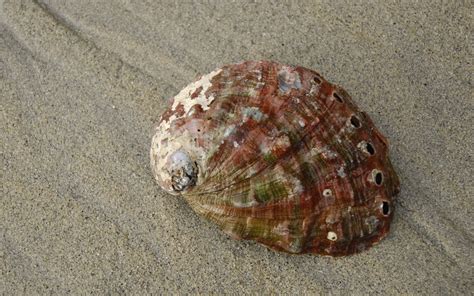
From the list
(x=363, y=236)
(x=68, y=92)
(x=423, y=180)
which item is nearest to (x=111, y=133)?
(x=68, y=92)

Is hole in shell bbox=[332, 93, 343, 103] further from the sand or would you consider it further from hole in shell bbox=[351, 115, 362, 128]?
the sand


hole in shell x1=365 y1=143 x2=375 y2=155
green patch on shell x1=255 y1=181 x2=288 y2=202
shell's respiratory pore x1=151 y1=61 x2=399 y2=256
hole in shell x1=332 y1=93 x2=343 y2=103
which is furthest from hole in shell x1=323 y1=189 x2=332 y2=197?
hole in shell x1=332 y1=93 x2=343 y2=103

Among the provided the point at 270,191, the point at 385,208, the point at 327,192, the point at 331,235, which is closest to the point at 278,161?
the point at 270,191

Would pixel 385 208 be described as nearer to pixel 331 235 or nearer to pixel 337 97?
pixel 331 235

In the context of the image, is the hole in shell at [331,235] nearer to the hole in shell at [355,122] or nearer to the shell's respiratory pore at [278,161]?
the shell's respiratory pore at [278,161]

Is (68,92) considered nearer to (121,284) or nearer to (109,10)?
(109,10)
